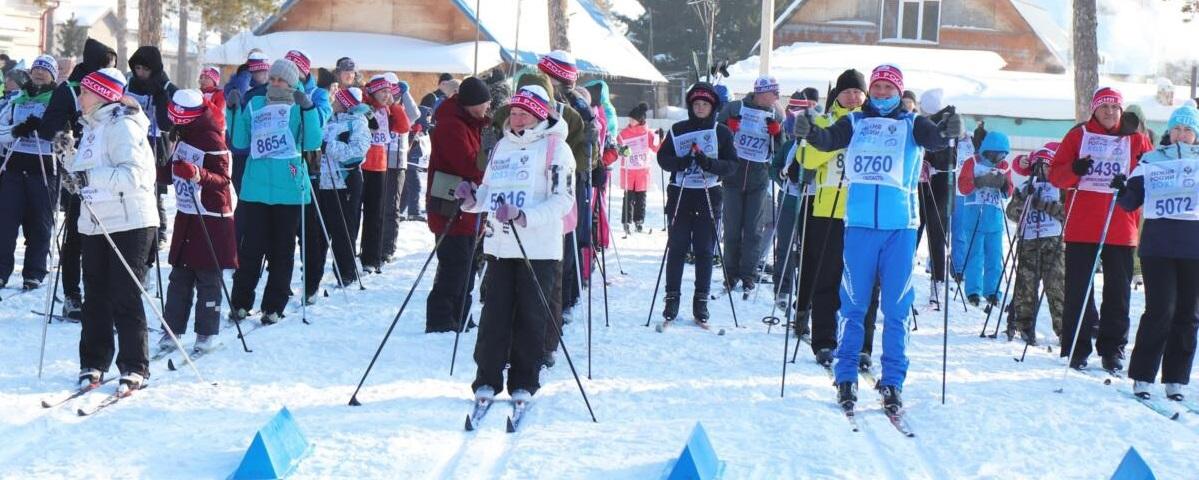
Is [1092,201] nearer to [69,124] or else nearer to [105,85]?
[105,85]

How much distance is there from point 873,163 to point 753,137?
427 cm

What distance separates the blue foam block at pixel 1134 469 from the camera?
18.2 ft

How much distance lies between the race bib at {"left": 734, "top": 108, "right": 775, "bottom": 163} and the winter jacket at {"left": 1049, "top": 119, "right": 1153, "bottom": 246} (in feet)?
9.89

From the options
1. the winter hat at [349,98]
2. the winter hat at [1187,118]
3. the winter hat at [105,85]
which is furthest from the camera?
the winter hat at [349,98]

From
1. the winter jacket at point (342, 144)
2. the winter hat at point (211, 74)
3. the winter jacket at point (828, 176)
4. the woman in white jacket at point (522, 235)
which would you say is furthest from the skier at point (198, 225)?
the winter hat at point (211, 74)

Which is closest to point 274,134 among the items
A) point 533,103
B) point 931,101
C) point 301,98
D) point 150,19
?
point 301,98

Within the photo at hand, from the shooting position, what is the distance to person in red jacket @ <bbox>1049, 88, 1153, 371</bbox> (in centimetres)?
901

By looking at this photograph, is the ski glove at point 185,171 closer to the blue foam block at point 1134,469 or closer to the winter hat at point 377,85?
the winter hat at point 377,85

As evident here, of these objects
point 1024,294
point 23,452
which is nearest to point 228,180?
point 23,452

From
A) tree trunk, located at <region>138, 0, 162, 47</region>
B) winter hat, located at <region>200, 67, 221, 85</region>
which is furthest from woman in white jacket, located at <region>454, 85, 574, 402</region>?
tree trunk, located at <region>138, 0, 162, 47</region>

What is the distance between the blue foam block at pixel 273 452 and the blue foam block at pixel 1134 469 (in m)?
3.47

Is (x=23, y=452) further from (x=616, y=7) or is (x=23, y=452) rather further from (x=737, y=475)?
(x=616, y=7)

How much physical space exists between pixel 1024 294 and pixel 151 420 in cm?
680

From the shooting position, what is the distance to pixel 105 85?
721cm
